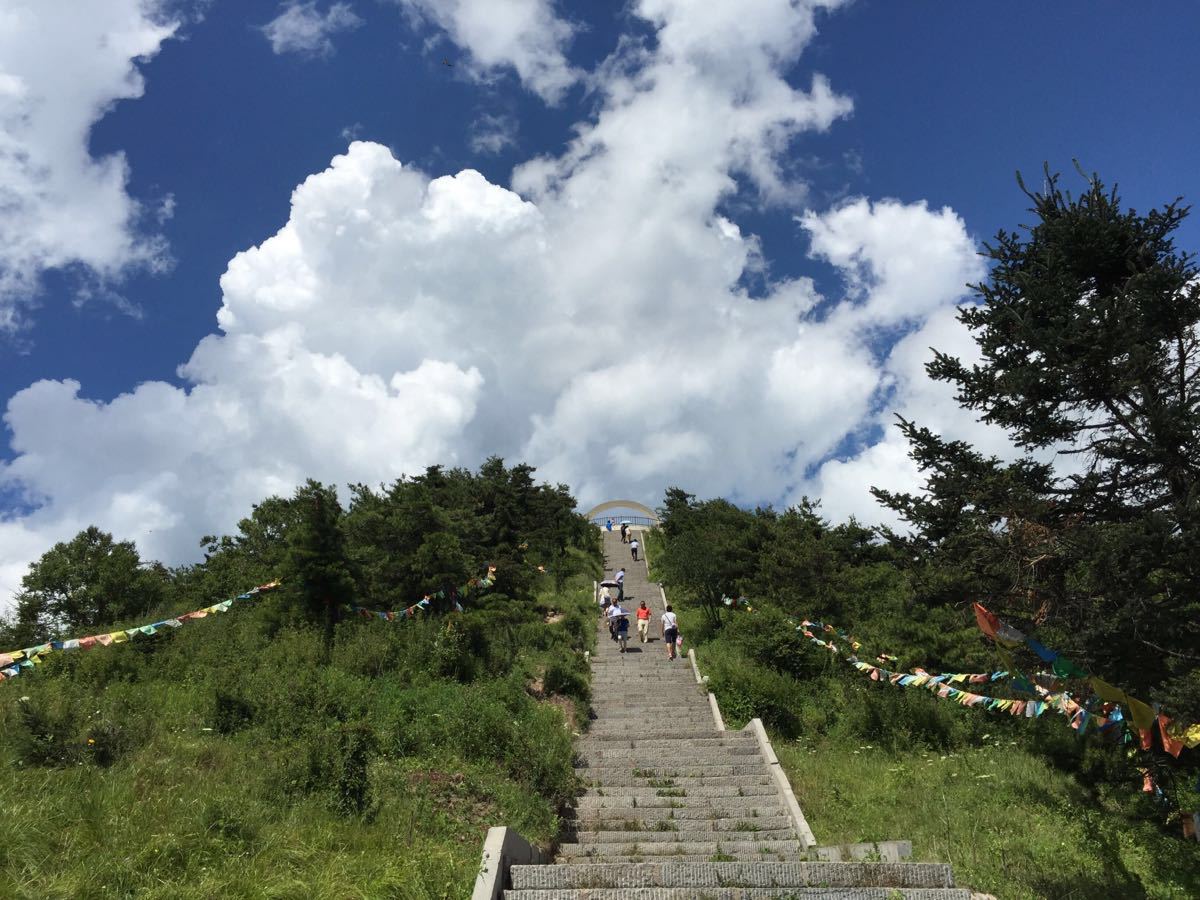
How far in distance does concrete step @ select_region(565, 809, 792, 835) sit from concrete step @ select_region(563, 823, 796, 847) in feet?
0.25

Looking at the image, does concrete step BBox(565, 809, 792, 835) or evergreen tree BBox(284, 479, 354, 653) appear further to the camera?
evergreen tree BBox(284, 479, 354, 653)

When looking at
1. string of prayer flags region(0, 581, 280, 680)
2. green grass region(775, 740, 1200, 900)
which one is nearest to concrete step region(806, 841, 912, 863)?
green grass region(775, 740, 1200, 900)

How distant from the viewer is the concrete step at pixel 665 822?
35.5 feet

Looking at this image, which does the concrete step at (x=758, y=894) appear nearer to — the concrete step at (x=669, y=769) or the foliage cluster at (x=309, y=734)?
the foliage cluster at (x=309, y=734)

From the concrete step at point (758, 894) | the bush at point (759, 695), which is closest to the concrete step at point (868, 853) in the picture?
the concrete step at point (758, 894)

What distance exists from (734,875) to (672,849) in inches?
95.6

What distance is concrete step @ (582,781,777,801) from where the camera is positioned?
12.1m

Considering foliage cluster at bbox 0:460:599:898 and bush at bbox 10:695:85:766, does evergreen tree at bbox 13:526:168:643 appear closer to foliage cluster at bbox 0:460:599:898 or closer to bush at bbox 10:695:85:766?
foliage cluster at bbox 0:460:599:898

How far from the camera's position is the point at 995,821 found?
11.2 metres

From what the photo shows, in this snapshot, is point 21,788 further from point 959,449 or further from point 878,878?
point 959,449

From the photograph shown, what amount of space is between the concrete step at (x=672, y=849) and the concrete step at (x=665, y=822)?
563 millimetres

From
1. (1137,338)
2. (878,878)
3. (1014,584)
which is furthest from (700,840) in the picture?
(1137,338)

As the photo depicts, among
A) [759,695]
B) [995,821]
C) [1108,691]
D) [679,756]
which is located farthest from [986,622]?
[759,695]

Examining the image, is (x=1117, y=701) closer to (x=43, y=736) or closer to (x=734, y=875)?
(x=734, y=875)
